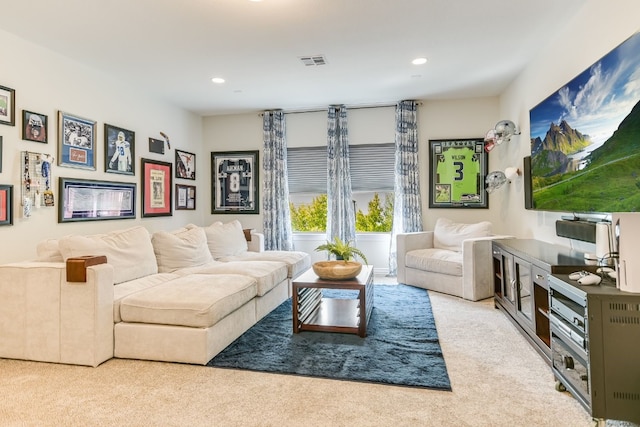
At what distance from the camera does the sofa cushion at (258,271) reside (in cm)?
336

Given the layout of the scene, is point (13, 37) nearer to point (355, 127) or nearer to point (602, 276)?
point (355, 127)

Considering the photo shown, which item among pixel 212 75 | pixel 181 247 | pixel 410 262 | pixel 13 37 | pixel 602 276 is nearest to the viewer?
pixel 602 276

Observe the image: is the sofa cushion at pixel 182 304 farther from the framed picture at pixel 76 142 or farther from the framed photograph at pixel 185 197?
the framed photograph at pixel 185 197

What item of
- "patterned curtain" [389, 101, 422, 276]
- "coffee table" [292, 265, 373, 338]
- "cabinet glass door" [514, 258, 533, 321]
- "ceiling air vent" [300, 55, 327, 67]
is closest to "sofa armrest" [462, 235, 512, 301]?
"cabinet glass door" [514, 258, 533, 321]

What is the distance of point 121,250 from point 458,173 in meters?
4.47

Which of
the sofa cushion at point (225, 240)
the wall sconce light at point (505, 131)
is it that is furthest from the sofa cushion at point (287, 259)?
the wall sconce light at point (505, 131)

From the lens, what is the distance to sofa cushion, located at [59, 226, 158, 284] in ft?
9.17

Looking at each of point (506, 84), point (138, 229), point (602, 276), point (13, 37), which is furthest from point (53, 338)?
point (506, 84)

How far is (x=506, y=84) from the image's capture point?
4730 mm

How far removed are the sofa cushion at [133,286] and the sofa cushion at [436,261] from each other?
285cm

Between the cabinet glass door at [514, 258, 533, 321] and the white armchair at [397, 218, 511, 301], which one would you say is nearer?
the cabinet glass door at [514, 258, 533, 321]

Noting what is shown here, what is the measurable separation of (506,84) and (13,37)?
210 inches

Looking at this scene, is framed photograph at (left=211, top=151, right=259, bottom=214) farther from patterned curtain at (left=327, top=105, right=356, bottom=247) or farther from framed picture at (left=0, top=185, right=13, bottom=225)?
framed picture at (left=0, top=185, right=13, bottom=225)

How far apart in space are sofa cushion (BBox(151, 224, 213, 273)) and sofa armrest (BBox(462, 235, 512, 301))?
2.90m
